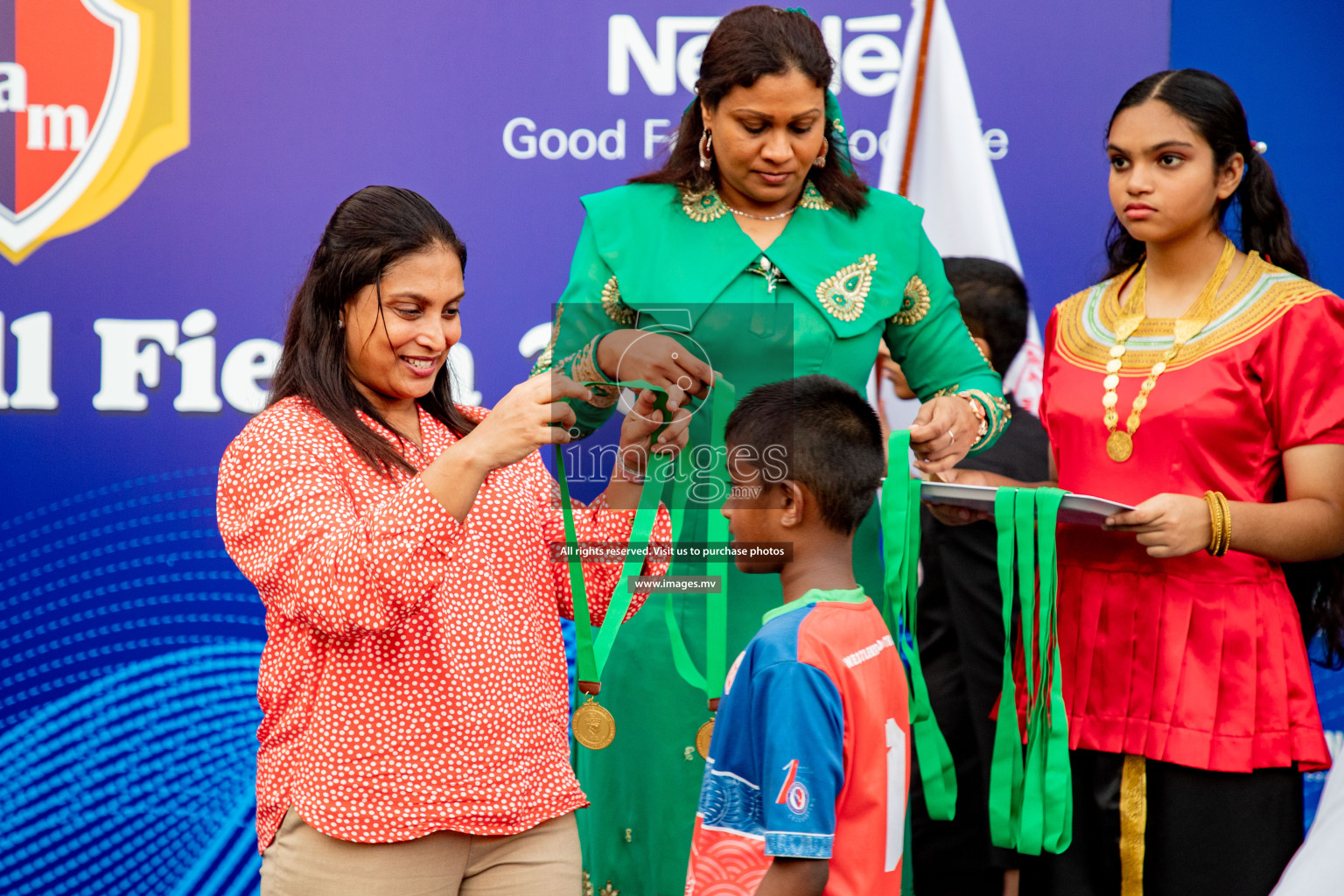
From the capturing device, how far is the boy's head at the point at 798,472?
74.0 inches

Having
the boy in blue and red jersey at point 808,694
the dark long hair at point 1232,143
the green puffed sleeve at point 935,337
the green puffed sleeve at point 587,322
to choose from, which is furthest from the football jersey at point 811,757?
the dark long hair at point 1232,143

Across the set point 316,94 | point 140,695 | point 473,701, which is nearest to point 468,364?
point 316,94

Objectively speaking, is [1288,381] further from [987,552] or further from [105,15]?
[105,15]

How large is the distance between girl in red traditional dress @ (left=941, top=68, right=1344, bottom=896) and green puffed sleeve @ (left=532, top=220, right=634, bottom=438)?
2.90 ft

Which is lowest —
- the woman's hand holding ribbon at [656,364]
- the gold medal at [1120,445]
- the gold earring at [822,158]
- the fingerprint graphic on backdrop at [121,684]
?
the fingerprint graphic on backdrop at [121,684]

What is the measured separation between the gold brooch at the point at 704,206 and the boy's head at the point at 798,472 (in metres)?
0.45

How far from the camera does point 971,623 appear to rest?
294 cm

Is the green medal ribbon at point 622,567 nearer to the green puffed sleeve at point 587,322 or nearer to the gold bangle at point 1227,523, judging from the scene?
the green puffed sleeve at point 587,322

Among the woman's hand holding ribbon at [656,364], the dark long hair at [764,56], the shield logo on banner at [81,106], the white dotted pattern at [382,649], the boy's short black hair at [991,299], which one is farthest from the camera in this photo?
the shield logo on banner at [81,106]

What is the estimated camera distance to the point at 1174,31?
123 inches

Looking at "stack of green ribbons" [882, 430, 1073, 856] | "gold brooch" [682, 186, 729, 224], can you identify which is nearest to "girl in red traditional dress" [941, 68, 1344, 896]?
"stack of green ribbons" [882, 430, 1073, 856]

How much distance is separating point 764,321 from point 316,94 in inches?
66.3

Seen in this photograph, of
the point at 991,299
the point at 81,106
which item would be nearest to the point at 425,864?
the point at 991,299

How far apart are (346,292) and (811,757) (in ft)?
3.18
